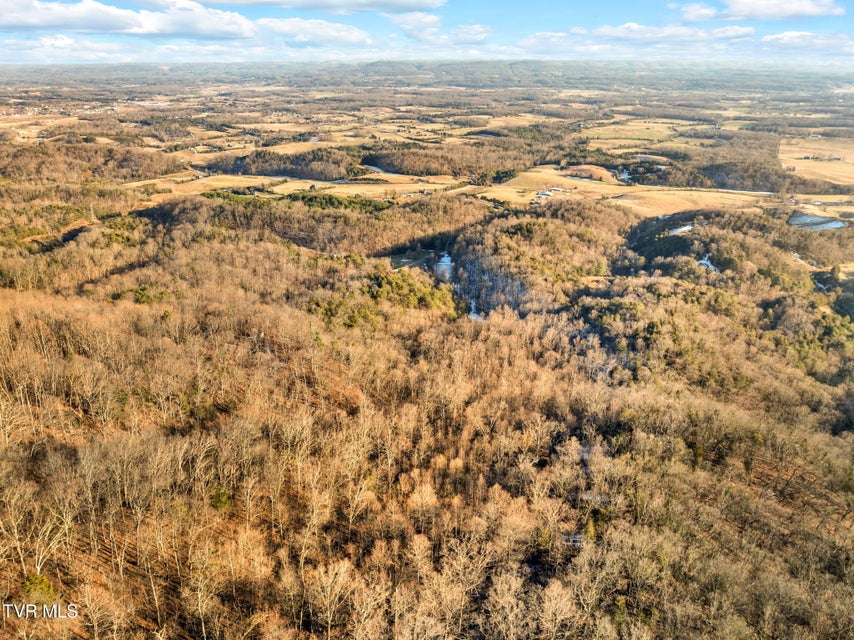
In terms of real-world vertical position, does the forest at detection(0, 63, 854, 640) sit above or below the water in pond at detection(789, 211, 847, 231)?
below

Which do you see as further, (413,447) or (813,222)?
(813,222)

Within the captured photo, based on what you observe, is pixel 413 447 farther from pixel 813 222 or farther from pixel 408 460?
pixel 813 222

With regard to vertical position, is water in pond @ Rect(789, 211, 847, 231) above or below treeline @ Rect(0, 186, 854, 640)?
above

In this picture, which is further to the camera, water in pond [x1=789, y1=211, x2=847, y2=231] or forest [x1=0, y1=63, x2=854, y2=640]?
water in pond [x1=789, y1=211, x2=847, y2=231]

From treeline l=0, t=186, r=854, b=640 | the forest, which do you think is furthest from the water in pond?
treeline l=0, t=186, r=854, b=640

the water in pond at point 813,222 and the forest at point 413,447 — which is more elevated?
the water in pond at point 813,222

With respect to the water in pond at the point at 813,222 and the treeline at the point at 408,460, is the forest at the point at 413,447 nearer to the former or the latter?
the treeline at the point at 408,460

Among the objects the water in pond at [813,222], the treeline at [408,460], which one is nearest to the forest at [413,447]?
the treeline at [408,460]

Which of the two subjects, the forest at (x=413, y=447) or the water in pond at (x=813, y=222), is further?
the water in pond at (x=813, y=222)

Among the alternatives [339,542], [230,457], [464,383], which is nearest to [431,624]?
[339,542]

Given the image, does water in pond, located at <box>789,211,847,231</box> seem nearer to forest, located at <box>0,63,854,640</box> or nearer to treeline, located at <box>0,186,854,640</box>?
forest, located at <box>0,63,854,640</box>

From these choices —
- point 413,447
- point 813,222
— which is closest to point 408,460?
point 413,447
